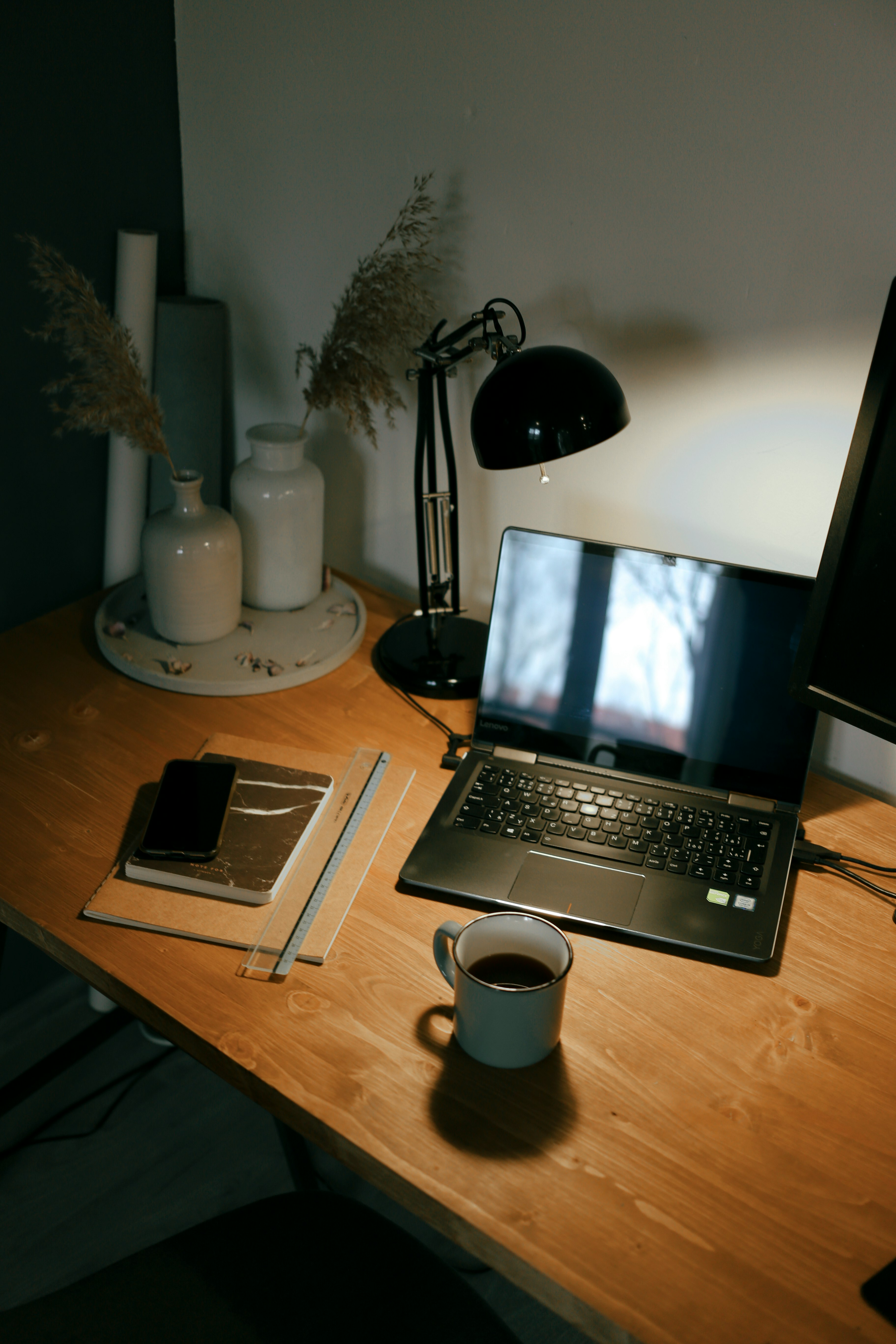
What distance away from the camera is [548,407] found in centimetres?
92

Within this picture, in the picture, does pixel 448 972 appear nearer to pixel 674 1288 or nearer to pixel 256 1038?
→ pixel 256 1038

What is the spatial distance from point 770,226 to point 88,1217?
4.94 ft

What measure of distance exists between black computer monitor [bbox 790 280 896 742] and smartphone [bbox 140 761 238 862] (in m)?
0.55

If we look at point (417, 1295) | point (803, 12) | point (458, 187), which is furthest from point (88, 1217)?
point (803, 12)

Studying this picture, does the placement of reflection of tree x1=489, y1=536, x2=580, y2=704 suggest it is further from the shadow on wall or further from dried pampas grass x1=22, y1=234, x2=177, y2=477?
dried pampas grass x1=22, y1=234, x2=177, y2=477

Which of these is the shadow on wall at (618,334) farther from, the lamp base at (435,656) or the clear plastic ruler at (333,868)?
the clear plastic ruler at (333,868)

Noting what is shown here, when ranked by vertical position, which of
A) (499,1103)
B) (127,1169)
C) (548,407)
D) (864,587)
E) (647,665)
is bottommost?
(127,1169)

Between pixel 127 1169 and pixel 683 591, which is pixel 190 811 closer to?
pixel 683 591

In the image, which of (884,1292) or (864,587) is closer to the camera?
(884,1292)

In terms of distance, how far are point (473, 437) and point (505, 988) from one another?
0.53 m

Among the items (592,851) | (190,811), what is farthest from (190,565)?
(592,851)

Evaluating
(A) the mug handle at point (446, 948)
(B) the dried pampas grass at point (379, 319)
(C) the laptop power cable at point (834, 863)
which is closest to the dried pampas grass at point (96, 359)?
(B) the dried pampas grass at point (379, 319)

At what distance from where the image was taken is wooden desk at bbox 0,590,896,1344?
2.06 feet

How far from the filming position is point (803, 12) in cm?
86
